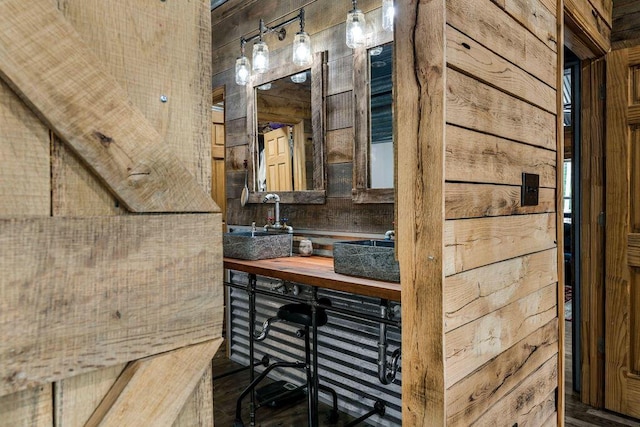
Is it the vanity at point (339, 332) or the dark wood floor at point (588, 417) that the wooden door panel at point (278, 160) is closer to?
the vanity at point (339, 332)

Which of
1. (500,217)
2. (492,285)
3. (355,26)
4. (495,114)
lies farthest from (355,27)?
(492,285)

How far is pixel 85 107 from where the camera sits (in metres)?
0.63

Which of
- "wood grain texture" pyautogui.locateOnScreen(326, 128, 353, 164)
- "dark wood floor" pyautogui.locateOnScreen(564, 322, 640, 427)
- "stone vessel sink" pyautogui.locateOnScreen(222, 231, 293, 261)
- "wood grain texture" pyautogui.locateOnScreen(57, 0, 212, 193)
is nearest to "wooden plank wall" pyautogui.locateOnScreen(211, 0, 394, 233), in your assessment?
"wood grain texture" pyautogui.locateOnScreen(326, 128, 353, 164)

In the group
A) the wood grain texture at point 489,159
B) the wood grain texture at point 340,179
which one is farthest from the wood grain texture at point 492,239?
the wood grain texture at point 340,179

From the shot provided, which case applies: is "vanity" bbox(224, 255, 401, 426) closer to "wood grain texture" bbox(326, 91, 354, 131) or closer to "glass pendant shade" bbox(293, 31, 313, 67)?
"wood grain texture" bbox(326, 91, 354, 131)

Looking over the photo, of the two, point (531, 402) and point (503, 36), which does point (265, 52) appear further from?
point (531, 402)

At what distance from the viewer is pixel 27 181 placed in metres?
0.62

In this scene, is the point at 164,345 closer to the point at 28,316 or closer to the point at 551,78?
the point at 28,316

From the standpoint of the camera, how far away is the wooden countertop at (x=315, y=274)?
69.3 inches

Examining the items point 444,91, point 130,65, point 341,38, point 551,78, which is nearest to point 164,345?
point 130,65

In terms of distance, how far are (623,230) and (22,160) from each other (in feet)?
8.99

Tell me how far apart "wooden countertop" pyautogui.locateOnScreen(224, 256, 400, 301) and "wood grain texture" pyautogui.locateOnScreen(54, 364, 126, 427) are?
3.79 feet

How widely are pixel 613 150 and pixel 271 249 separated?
201cm

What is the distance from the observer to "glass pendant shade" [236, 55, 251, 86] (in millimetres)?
3209
